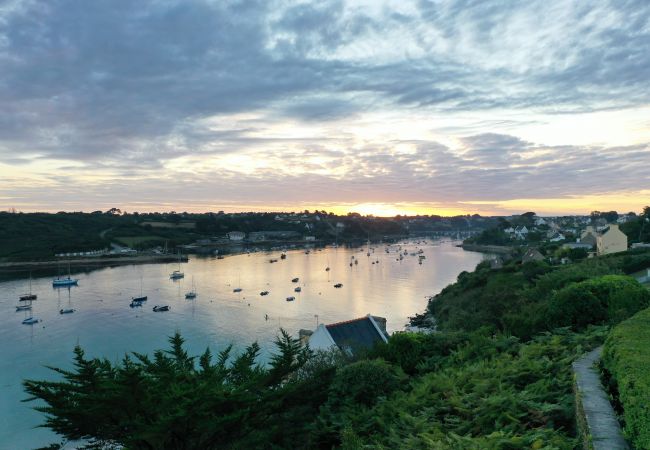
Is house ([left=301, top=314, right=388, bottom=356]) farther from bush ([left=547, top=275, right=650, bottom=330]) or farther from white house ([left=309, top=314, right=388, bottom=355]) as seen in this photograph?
bush ([left=547, top=275, right=650, bottom=330])

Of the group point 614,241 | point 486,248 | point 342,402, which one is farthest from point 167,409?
point 486,248

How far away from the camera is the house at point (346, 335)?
19737 millimetres

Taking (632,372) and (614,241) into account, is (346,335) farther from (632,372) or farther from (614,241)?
(614,241)

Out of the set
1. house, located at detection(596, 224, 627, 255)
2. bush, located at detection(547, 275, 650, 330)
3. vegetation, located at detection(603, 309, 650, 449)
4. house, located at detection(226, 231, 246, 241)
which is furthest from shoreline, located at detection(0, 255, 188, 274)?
vegetation, located at detection(603, 309, 650, 449)

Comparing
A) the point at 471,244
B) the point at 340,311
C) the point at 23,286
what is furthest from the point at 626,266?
the point at 471,244

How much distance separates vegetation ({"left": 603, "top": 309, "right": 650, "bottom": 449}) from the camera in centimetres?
502

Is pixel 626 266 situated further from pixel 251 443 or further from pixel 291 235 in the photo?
pixel 291 235

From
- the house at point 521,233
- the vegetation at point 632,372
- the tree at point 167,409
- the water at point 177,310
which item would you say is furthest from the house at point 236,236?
the vegetation at point 632,372

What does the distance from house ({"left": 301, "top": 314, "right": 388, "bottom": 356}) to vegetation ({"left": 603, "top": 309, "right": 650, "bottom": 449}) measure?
38.6ft

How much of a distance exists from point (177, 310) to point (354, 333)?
38065mm

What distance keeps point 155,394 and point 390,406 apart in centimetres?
465

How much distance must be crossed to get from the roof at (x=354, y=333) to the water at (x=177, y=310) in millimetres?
12940

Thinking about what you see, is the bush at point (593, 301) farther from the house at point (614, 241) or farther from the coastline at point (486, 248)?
the coastline at point (486, 248)

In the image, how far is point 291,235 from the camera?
179750mm
